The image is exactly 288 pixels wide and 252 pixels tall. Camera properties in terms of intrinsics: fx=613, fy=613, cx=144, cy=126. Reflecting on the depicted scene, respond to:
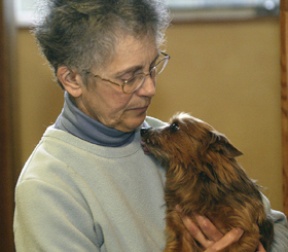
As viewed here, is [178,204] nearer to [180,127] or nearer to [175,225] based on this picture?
[175,225]

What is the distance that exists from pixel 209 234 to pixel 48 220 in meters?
0.56

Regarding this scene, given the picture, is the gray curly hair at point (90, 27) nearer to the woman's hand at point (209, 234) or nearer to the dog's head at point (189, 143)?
the dog's head at point (189, 143)

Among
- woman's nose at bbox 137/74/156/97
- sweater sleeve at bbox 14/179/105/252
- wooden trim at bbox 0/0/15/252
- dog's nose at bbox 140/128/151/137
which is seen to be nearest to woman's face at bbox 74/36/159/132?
woman's nose at bbox 137/74/156/97

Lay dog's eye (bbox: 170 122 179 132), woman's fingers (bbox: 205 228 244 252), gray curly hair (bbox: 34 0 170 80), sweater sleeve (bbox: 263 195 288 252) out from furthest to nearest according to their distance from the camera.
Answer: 1. dog's eye (bbox: 170 122 179 132)
2. sweater sleeve (bbox: 263 195 288 252)
3. woman's fingers (bbox: 205 228 244 252)
4. gray curly hair (bbox: 34 0 170 80)

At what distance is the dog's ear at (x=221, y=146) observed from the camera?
204 centimetres

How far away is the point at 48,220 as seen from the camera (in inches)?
62.1

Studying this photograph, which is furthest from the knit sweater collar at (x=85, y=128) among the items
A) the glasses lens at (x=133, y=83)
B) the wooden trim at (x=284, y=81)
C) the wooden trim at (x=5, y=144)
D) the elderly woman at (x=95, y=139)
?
the wooden trim at (x=5, y=144)

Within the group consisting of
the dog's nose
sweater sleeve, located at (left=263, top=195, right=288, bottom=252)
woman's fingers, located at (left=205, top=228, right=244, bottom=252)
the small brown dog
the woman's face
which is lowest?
sweater sleeve, located at (left=263, top=195, right=288, bottom=252)

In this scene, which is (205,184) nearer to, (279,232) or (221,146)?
(221,146)

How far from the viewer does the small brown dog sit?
6.26 ft

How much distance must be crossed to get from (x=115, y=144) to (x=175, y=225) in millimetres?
303

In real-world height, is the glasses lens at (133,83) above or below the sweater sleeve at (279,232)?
above

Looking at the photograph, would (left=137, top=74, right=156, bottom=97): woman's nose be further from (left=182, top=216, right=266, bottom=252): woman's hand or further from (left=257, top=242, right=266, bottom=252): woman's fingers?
(left=257, top=242, right=266, bottom=252): woman's fingers

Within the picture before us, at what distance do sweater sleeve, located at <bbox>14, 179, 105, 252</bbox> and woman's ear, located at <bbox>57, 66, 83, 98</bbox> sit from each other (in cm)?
30
